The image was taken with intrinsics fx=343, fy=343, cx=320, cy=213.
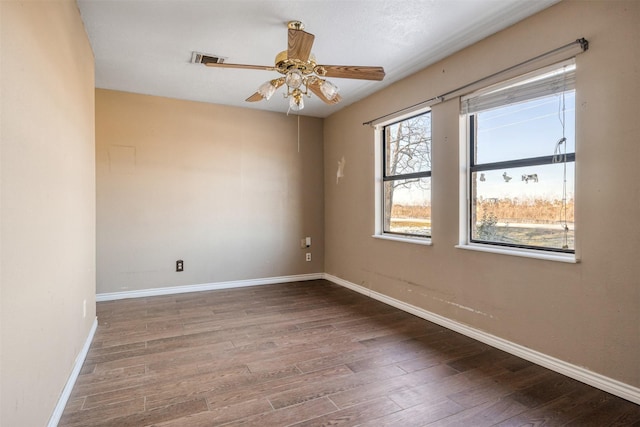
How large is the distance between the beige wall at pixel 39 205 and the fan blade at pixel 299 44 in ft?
3.98

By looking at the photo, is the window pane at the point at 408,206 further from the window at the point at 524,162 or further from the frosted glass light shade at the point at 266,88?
the frosted glass light shade at the point at 266,88

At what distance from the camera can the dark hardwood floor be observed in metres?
1.83

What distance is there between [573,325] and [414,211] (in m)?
1.79

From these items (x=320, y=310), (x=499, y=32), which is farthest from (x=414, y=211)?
(x=499, y=32)

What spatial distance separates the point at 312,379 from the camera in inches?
87.1

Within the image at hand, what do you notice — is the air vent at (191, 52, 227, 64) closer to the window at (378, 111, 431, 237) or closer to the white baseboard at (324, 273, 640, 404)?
the window at (378, 111, 431, 237)

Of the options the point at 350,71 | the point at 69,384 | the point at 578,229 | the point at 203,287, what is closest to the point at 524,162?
the point at 578,229

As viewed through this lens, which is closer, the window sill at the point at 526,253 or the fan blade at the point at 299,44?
the fan blade at the point at 299,44

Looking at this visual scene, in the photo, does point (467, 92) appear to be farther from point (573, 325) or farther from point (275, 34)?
point (573, 325)

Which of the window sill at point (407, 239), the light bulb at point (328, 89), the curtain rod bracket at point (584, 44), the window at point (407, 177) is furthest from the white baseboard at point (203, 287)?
the curtain rod bracket at point (584, 44)

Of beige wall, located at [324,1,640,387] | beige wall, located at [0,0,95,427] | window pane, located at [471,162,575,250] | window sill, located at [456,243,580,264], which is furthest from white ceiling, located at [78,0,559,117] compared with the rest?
window sill, located at [456,243,580,264]

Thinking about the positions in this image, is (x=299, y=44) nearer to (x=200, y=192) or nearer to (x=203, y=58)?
(x=203, y=58)

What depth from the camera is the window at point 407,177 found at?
3549mm

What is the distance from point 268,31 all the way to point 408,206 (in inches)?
88.2
